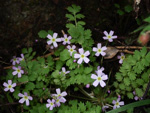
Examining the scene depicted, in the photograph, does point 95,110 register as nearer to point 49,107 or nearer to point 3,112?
point 49,107

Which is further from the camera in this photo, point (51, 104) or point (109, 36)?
point (109, 36)

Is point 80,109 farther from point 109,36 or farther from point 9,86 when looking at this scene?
point 109,36

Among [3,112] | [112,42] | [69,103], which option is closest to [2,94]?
[3,112]

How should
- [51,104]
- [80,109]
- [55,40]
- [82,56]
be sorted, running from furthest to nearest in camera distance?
[55,40] < [82,56] < [51,104] < [80,109]

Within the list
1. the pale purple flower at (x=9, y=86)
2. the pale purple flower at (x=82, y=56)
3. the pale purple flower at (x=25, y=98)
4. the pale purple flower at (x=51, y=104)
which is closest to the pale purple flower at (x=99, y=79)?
the pale purple flower at (x=82, y=56)

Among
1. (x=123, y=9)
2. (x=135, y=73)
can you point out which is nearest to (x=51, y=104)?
(x=135, y=73)

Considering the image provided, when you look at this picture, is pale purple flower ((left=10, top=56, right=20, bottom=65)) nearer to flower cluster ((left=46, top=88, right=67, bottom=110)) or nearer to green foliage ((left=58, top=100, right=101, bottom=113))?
flower cluster ((left=46, top=88, right=67, bottom=110))

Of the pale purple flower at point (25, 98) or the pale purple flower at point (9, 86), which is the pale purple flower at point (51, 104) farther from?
the pale purple flower at point (9, 86)

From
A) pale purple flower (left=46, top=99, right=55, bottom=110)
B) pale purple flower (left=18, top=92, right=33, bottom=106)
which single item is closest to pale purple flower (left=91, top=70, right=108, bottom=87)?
pale purple flower (left=46, top=99, right=55, bottom=110)
